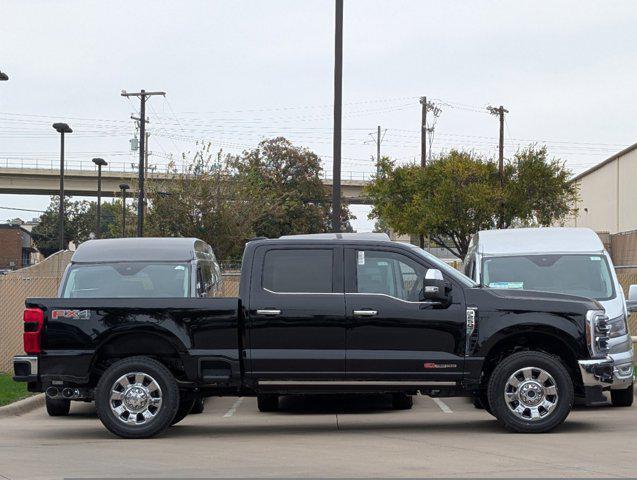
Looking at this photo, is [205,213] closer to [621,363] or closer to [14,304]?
[14,304]

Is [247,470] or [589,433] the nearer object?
[247,470]

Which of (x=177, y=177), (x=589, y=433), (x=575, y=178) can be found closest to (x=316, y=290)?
(x=589, y=433)

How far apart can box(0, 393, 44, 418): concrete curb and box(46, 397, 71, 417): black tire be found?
49 centimetres

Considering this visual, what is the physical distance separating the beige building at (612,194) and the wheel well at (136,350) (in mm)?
51497

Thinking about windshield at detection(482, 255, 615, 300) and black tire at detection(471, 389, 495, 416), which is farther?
windshield at detection(482, 255, 615, 300)

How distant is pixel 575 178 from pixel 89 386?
239ft

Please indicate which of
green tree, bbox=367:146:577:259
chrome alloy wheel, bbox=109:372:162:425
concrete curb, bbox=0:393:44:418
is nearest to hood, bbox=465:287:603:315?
chrome alloy wheel, bbox=109:372:162:425

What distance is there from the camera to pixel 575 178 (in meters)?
81.1

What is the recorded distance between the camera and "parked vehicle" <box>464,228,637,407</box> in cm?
1445

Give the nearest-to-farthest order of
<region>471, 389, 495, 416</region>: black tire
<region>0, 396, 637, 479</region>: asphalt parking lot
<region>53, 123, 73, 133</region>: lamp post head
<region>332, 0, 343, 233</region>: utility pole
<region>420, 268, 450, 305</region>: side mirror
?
1. <region>0, 396, 637, 479</region>: asphalt parking lot
2. <region>420, 268, 450, 305</region>: side mirror
3. <region>471, 389, 495, 416</region>: black tire
4. <region>332, 0, 343, 233</region>: utility pole
5. <region>53, 123, 73, 133</region>: lamp post head

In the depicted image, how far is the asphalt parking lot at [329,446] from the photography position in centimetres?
930

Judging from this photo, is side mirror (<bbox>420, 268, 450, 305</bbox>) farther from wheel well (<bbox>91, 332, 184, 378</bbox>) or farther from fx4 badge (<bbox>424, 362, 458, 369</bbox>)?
wheel well (<bbox>91, 332, 184, 378</bbox>)

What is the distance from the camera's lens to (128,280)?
15.2 metres

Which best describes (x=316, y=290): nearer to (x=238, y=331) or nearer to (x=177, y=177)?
(x=238, y=331)
